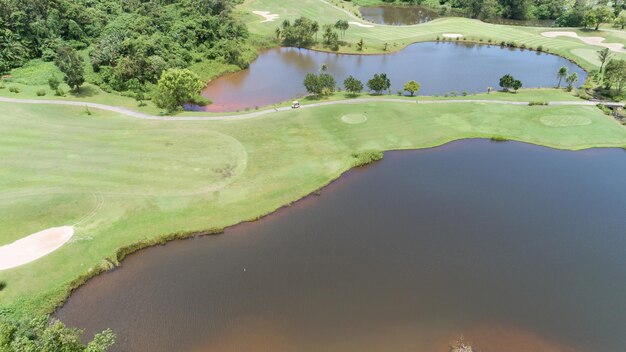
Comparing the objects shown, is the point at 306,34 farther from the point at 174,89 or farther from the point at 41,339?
the point at 41,339

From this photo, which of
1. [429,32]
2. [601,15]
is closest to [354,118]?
[429,32]

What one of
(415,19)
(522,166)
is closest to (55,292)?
(522,166)

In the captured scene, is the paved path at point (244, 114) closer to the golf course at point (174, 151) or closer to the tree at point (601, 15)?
the golf course at point (174, 151)

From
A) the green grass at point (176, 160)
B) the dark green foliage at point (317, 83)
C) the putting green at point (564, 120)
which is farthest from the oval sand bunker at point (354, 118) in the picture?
the putting green at point (564, 120)

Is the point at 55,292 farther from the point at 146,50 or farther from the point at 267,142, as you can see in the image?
→ the point at 146,50

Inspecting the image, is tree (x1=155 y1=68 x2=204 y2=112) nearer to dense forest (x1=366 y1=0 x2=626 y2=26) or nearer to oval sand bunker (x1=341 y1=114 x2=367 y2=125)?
oval sand bunker (x1=341 y1=114 x2=367 y2=125)

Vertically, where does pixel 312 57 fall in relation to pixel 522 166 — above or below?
above

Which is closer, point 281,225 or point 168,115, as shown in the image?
point 281,225

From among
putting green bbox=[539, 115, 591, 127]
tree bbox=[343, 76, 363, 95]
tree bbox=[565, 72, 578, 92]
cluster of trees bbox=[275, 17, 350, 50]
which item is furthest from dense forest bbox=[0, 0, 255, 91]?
tree bbox=[565, 72, 578, 92]
